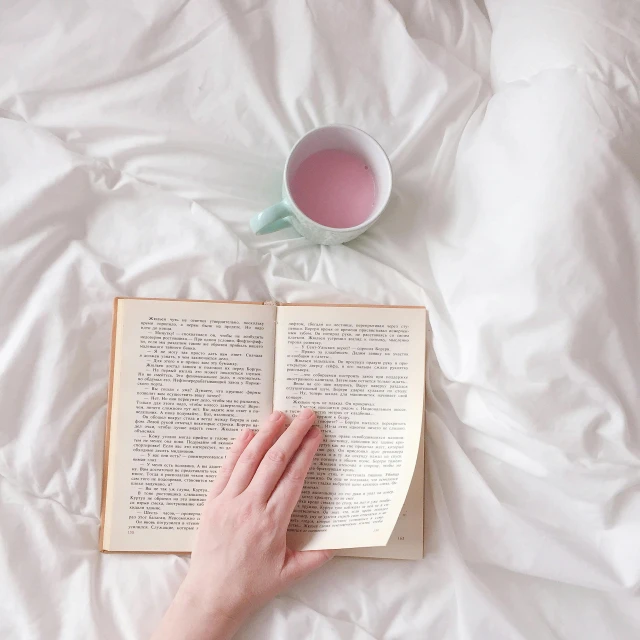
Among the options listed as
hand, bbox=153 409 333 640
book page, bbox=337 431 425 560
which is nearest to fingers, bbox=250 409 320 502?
hand, bbox=153 409 333 640

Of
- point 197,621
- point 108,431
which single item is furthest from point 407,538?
point 108,431

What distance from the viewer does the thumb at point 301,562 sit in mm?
595

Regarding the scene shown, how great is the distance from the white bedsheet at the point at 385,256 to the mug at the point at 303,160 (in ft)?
0.12

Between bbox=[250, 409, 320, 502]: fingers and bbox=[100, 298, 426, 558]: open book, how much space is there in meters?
0.02

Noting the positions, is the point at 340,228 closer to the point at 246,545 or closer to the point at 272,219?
the point at 272,219

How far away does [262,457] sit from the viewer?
2.02 feet

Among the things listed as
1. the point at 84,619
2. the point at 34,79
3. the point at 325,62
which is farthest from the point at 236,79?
the point at 84,619

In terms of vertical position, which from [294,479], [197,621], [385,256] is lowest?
[197,621]

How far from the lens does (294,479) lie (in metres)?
0.61

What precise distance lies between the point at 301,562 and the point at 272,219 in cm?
34

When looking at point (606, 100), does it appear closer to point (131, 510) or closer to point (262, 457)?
point (262, 457)

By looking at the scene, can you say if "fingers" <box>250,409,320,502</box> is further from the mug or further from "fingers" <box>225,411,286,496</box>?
the mug

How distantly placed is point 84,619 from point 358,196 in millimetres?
503

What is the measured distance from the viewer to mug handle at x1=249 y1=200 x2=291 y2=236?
0.63m
